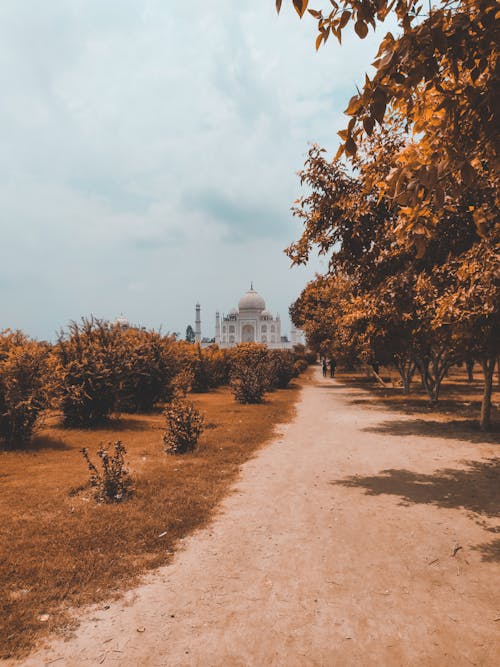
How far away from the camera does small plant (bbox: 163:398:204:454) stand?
353 inches

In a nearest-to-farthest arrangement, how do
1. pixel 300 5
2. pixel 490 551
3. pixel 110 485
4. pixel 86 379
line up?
1. pixel 300 5
2. pixel 490 551
3. pixel 110 485
4. pixel 86 379

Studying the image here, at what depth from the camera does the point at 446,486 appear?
7.02m

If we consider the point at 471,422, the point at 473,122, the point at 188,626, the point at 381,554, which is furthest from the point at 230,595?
the point at 471,422

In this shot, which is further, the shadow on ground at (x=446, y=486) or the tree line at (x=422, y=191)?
the shadow on ground at (x=446, y=486)

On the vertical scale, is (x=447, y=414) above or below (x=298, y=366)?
below

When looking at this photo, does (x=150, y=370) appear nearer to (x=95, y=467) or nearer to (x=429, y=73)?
(x=95, y=467)

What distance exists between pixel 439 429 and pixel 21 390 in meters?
10.7

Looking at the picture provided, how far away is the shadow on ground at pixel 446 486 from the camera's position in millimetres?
6202

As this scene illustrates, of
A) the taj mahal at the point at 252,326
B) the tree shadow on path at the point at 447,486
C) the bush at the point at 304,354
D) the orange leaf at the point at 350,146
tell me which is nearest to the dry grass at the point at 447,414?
the tree shadow on path at the point at 447,486

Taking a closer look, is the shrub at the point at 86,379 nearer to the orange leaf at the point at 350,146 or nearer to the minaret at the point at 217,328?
the orange leaf at the point at 350,146

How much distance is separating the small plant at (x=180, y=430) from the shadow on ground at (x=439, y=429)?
537 centimetres

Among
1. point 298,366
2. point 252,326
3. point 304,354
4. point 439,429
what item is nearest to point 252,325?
point 252,326

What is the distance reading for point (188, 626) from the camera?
327 centimetres

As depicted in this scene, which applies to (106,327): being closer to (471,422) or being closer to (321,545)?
(321,545)
